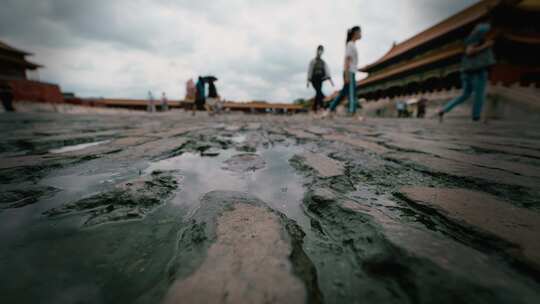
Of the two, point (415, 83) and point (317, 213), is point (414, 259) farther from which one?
point (415, 83)

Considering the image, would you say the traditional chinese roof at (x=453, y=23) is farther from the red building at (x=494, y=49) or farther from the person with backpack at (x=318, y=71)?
the person with backpack at (x=318, y=71)

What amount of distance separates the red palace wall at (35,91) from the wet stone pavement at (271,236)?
22945mm

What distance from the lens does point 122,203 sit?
680 millimetres

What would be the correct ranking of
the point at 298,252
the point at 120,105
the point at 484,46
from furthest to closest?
the point at 120,105 → the point at 484,46 → the point at 298,252

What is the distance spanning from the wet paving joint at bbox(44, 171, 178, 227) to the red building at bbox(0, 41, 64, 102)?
2424cm

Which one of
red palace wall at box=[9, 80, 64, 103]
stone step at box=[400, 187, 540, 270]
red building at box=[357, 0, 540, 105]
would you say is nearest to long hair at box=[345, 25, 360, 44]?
stone step at box=[400, 187, 540, 270]

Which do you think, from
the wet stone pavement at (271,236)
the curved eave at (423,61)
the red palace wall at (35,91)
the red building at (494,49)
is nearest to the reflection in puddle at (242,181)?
the wet stone pavement at (271,236)

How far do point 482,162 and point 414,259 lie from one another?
114 cm

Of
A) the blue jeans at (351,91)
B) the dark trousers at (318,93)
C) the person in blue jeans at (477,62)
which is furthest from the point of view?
the dark trousers at (318,93)

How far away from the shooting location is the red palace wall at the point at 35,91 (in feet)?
55.0

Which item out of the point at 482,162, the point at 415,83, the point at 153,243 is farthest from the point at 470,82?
the point at 415,83

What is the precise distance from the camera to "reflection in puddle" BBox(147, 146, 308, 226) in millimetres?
739

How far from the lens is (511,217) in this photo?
562 millimetres

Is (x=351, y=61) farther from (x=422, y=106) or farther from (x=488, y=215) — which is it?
(x=422, y=106)
